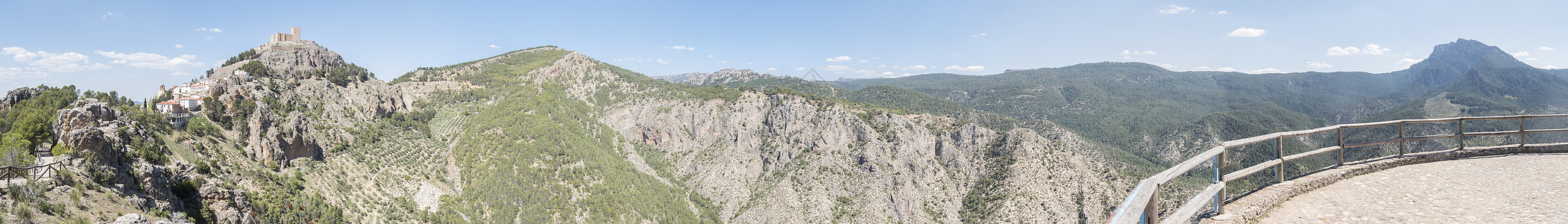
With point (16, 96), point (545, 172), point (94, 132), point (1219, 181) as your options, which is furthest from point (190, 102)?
point (1219, 181)

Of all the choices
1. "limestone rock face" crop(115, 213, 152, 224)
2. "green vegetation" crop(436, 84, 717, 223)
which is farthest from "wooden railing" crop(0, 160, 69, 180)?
"green vegetation" crop(436, 84, 717, 223)

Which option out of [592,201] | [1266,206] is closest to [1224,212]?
[1266,206]

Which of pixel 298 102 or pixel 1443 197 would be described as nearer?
pixel 1443 197

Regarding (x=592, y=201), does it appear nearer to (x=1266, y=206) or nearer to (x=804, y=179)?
(x=804, y=179)

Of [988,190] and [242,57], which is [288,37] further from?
[988,190]

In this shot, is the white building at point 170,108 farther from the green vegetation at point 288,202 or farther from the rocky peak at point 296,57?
the rocky peak at point 296,57

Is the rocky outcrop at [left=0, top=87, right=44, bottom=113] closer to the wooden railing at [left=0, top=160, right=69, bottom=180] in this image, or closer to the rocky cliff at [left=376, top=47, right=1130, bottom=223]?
the wooden railing at [left=0, top=160, right=69, bottom=180]
